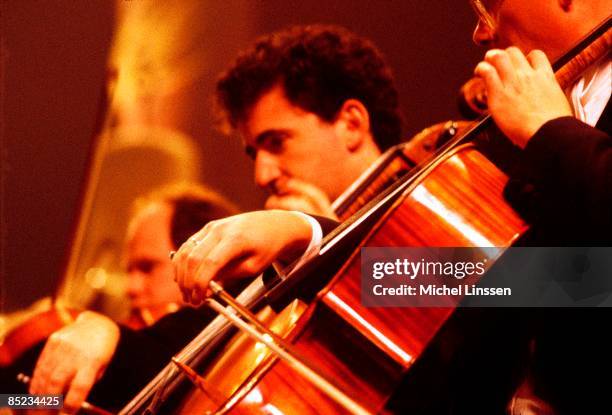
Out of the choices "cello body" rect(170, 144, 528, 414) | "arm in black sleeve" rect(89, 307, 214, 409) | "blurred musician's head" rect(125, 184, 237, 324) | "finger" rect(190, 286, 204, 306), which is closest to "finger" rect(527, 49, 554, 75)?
"cello body" rect(170, 144, 528, 414)

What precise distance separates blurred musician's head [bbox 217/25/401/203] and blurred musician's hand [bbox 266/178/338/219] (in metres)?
0.02

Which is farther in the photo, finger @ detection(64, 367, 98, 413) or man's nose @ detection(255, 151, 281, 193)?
man's nose @ detection(255, 151, 281, 193)

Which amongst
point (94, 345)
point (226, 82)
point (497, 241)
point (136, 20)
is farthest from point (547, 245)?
point (136, 20)

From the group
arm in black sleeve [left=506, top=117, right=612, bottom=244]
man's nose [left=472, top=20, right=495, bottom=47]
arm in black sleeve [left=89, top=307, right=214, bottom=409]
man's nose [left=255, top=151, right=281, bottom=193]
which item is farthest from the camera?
man's nose [left=255, top=151, right=281, bottom=193]

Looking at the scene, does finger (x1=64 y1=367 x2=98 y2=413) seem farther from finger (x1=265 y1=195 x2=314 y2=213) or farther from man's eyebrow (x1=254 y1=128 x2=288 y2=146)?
man's eyebrow (x1=254 y1=128 x2=288 y2=146)

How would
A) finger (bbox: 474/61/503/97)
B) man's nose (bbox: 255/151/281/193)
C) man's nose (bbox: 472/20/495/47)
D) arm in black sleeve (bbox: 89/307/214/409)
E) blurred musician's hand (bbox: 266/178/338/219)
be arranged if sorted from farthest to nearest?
man's nose (bbox: 255/151/281/193) → blurred musician's hand (bbox: 266/178/338/219) → arm in black sleeve (bbox: 89/307/214/409) → man's nose (bbox: 472/20/495/47) → finger (bbox: 474/61/503/97)

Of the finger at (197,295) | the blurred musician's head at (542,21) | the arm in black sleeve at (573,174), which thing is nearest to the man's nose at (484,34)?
the blurred musician's head at (542,21)

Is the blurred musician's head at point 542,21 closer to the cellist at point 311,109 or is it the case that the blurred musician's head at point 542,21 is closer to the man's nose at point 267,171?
the cellist at point 311,109

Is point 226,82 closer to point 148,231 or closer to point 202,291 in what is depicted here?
point 148,231

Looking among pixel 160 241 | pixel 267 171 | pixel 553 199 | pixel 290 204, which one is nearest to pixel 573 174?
pixel 553 199

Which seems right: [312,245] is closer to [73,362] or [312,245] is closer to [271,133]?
[73,362]

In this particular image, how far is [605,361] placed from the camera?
2.24 feet

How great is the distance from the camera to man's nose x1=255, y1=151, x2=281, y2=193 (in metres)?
1.36

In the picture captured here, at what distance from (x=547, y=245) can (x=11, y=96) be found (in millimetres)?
1553
